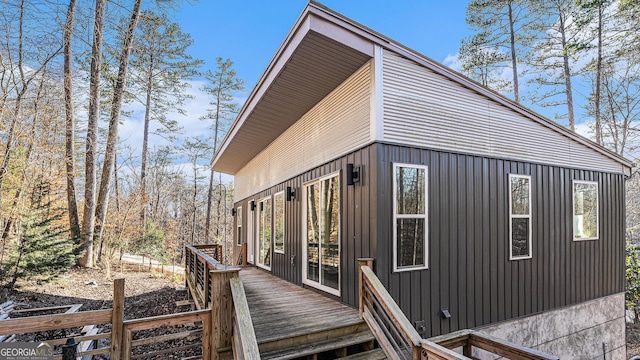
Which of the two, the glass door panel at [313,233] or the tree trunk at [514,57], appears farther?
the tree trunk at [514,57]

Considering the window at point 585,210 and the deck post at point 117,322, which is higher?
the window at point 585,210

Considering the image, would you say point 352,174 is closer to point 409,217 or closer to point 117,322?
point 409,217

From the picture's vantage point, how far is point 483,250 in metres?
5.09

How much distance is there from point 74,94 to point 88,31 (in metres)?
2.07

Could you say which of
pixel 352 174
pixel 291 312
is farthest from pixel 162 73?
pixel 291 312

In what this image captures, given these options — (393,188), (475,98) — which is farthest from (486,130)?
(393,188)

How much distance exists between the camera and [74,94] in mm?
10023

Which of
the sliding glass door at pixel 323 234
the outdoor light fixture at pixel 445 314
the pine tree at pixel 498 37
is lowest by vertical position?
the outdoor light fixture at pixel 445 314

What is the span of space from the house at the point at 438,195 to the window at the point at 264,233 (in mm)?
1212

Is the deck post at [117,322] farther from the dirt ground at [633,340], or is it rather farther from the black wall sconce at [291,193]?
the dirt ground at [633,340]

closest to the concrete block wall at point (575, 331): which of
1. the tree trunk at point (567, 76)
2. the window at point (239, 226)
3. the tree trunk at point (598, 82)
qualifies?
the tree trunk at point (598, 82)

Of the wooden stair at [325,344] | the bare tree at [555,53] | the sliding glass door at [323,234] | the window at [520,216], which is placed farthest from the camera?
the bare tree at [555,53]

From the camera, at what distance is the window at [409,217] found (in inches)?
172

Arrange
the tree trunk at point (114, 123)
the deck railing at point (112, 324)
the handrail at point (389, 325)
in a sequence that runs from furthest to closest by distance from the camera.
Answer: the tree trunk at point (114, 123) → the deck railing at point (112, 324) → the handrail at point (389, 325)
